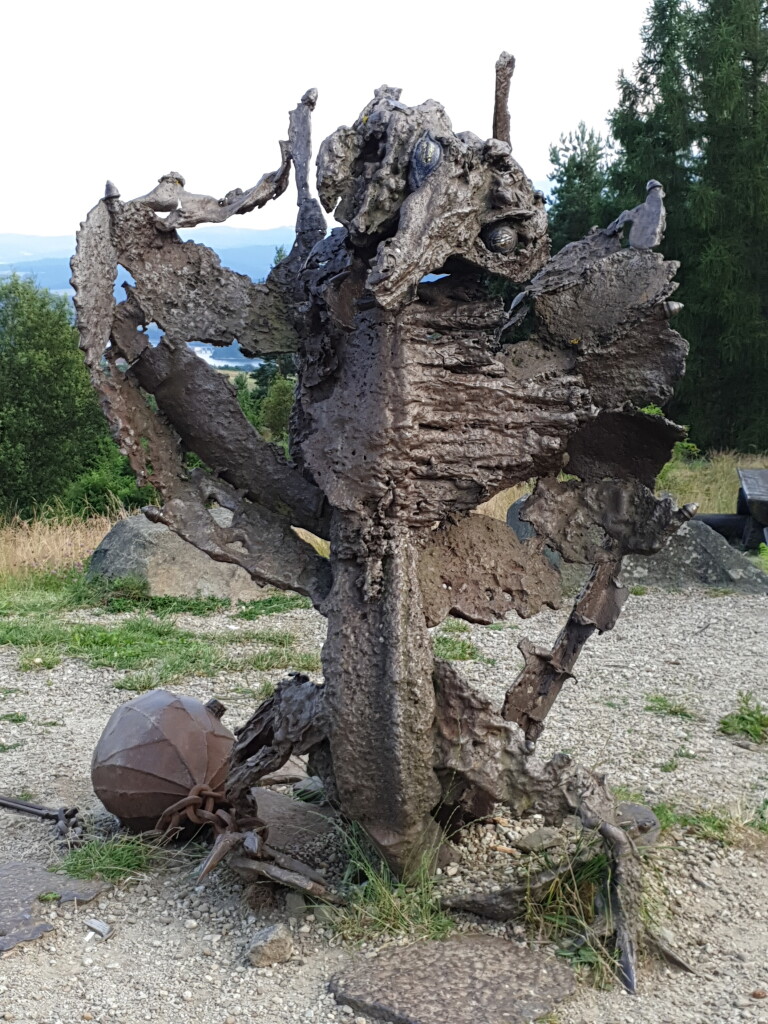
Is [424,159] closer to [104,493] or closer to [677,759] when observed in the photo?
[677,759]

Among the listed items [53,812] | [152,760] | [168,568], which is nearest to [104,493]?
[168,568]

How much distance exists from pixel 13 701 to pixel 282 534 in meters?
3.32

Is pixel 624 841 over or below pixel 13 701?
over

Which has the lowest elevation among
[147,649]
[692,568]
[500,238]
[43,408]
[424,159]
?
[147,649]

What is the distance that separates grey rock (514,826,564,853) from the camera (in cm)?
385

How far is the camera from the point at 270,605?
8.98 metres

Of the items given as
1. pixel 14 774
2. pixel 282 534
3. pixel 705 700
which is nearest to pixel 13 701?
pixel 14 774

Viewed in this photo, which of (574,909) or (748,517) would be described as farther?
(748,517)

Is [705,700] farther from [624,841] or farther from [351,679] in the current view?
[351,679]

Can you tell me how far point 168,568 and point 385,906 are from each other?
20.3 ft

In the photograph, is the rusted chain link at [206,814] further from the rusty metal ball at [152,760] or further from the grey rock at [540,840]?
the grey rock at [540,840]

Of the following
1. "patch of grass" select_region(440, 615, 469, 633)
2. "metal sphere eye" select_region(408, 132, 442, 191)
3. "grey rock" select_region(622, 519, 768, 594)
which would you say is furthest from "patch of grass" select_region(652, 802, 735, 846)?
"grey rock" select_region(622, 519, 768, 594)

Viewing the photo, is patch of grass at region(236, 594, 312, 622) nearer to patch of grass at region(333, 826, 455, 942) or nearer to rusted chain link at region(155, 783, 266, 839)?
rusted chain link at region(155, 783, 266, 839)

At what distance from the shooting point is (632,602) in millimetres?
9070
